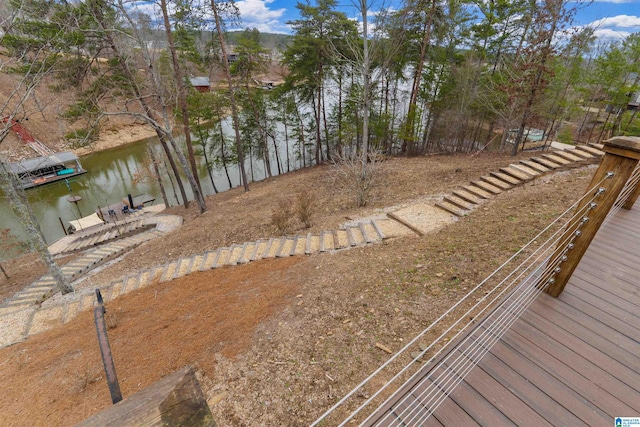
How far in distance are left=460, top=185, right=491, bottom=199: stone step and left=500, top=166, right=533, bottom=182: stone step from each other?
111 cm

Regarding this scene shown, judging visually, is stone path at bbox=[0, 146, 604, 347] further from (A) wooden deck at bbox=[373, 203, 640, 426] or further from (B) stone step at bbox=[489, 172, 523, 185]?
(A) wooden deck at bbox=[373, 203, 640, 426]

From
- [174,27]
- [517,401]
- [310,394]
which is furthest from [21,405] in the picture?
[174,27]

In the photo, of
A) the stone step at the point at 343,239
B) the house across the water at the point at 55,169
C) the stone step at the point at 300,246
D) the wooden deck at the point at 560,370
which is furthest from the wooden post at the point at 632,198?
the house across the water at the point at 55,169

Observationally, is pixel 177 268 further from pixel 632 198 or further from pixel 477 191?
pixel 632 198

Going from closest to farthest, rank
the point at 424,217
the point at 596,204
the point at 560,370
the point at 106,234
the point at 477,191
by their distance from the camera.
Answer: the point at 560,370
the point at 596,204
the point at 424,217
the point at 477,191
the point at 106,234

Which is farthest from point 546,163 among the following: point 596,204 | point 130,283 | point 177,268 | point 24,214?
point 24,214

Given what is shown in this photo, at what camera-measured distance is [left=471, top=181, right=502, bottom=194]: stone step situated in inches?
288

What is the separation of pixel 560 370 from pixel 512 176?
6801 mm

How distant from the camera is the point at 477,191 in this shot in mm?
7391

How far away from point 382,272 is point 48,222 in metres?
21.3

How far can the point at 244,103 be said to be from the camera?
58.5ft

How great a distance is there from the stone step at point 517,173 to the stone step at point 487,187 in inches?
30.2

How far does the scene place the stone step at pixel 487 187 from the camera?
288 inches

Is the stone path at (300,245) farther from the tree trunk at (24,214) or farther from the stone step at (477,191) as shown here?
the tree trunk at (24,214)
